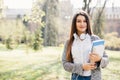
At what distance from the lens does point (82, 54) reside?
234 centimetres

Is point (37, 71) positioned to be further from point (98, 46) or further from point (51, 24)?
point (51, 24)

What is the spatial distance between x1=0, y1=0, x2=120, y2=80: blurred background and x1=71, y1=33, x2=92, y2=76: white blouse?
3704mm

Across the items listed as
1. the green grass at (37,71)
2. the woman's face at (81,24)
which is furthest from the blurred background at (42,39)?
the woman's face at (81,24)

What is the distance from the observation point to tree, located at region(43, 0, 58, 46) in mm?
15538

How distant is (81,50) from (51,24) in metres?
14.1

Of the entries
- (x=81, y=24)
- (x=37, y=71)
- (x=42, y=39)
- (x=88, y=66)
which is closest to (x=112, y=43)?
(x=42, y=39)

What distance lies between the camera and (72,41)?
245 centimetres

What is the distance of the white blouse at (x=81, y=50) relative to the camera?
7.69 feet

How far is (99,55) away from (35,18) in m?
7.41

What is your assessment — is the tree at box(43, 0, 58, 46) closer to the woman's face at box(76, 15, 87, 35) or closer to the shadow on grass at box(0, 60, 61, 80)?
the shadow on grass at box(0, 60, 61, 80)

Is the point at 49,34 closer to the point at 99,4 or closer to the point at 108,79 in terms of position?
the point at 99,4

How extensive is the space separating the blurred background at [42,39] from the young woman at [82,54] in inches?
144

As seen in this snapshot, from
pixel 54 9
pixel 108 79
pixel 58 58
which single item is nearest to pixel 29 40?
pixel 58 58

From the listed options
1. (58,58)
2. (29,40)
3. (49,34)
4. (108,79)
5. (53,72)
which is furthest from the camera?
(49,34)
